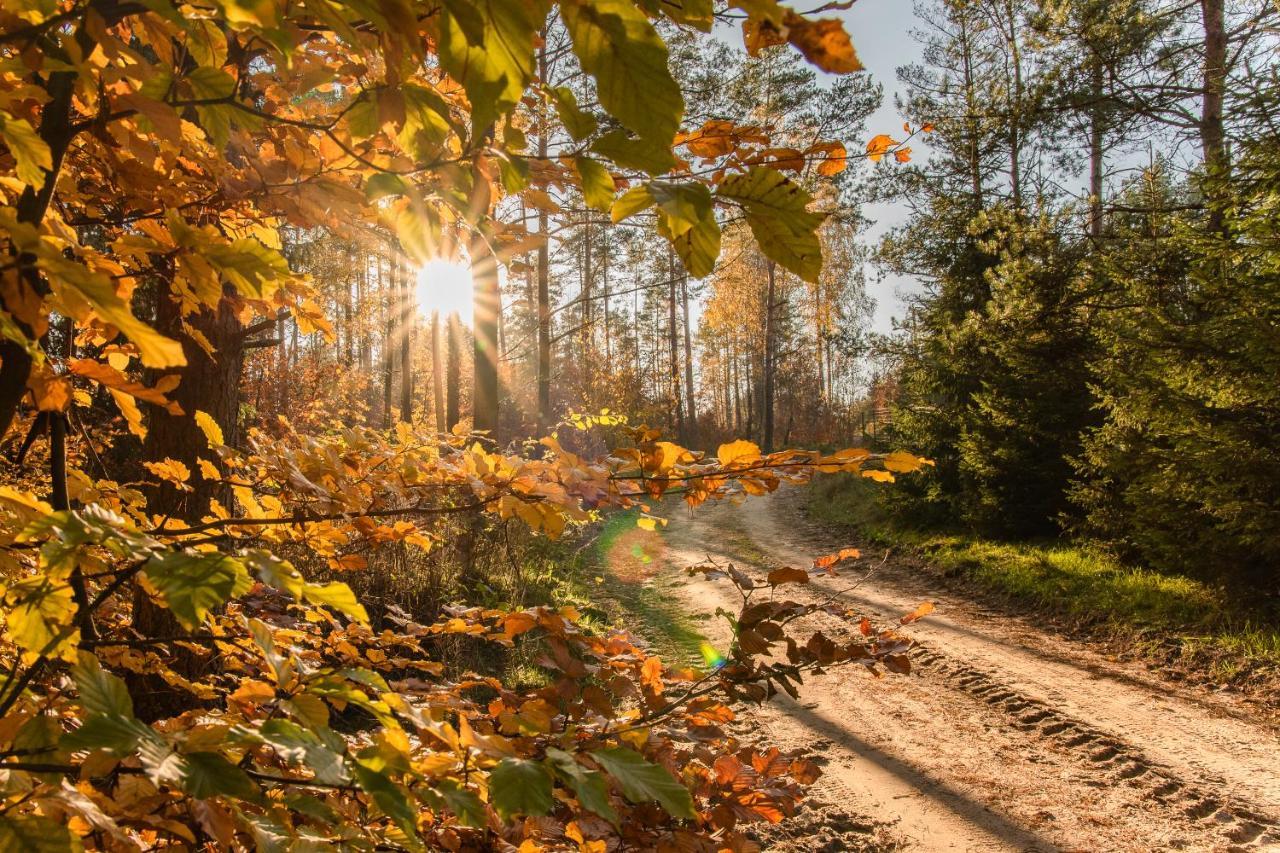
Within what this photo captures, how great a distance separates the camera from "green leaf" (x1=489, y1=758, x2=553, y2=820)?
2.49 feet

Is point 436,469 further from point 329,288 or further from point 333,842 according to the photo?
point 329,288

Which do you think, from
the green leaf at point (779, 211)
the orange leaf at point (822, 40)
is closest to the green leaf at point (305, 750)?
the green leaf at point (779, 211)

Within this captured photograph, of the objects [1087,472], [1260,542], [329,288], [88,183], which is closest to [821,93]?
[329,288]

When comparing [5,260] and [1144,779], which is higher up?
[5,260]

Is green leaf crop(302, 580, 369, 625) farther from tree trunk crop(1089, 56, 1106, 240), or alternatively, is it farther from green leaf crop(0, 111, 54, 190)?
tree trunk crop(1089, 56, 1106, 240)

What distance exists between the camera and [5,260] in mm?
604

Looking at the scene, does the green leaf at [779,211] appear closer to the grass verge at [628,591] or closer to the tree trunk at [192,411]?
the tree trunk at [192,411]

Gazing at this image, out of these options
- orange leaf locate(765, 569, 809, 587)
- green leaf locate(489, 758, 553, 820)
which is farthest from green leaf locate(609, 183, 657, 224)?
orange leaf locate(765, 569, 809, 587)

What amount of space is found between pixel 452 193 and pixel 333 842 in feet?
2.80

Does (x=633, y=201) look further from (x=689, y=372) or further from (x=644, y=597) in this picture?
(x=689, y=372)

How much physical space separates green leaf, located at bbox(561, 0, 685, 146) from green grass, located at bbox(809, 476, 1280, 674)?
6.29 metres

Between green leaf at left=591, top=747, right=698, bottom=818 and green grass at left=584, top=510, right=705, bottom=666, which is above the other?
green leaf at left=591, top=747, right=698, bottom=818

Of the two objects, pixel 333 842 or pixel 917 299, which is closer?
→ pixel 333 842

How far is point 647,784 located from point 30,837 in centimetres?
63
